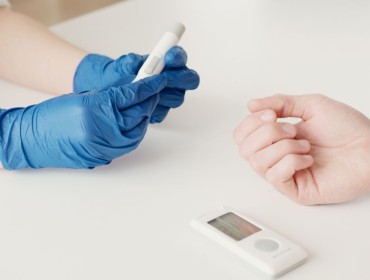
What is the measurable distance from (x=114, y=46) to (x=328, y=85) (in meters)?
0.49

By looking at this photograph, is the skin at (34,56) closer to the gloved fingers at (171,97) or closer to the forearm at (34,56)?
the forearm at (34,56)

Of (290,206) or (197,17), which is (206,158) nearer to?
(290,206)

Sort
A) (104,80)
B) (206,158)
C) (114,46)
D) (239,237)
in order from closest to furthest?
(239,237) < (206,158) < (104,80) < (114,46)

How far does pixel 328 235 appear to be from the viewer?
830 millimetres

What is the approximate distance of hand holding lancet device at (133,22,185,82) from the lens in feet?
3.37

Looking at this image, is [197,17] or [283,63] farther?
[197,17]

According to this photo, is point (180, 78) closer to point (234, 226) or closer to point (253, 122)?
point (253, 122)

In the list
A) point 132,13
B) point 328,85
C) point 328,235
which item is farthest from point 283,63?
point 328,235

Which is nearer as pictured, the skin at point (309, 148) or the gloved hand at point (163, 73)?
the skin at point (309, 148)

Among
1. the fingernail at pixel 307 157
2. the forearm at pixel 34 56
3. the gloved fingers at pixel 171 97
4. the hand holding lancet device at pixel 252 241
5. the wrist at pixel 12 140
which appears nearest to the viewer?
the hand holding lancet device at pixel 252 241

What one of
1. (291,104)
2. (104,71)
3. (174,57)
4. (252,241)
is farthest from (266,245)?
(104,71)

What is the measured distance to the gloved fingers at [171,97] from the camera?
1.09 m

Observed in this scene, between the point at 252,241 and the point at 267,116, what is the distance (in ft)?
0.67

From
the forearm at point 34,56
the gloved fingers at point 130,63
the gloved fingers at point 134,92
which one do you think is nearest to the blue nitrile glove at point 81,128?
the gloved fingers at point 134,92
